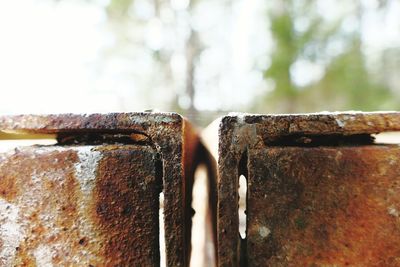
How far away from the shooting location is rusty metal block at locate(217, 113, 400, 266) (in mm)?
552

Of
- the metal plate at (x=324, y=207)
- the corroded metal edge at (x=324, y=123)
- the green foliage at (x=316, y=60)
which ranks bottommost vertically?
the green foliage at (x=316, y=60)

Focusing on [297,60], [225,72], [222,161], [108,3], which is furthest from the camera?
[225,72]

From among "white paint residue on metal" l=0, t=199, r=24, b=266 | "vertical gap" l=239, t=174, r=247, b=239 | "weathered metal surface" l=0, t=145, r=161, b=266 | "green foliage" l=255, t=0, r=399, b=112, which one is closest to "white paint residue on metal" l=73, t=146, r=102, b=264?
"weathered metal surface" l=0, t=145, r=161, b=266

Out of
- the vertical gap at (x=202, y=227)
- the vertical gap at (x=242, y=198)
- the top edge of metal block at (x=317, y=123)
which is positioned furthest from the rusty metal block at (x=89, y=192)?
the vertical gap at (x=202, y=227)

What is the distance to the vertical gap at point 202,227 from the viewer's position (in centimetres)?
139

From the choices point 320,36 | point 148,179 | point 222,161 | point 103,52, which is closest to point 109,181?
point 148,179

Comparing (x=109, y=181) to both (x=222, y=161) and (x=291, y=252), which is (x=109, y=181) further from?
(x=291, y=252)

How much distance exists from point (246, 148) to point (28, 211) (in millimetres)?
368

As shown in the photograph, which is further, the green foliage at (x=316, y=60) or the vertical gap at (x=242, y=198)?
the green foliage at (x=316, y=60)

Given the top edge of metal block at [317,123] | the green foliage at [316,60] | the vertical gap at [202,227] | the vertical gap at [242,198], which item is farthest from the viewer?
the green foliage at [316,60]

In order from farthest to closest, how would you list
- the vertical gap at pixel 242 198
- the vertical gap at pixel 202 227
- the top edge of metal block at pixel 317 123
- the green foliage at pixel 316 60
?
the green foliage at pixel 316 60
the vertical gap at pixel 202 227
the vertical gap at pixel 242 198
the top edge of metal block at pixel 317 123

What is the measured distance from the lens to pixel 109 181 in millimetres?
567

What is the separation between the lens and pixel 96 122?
572mm

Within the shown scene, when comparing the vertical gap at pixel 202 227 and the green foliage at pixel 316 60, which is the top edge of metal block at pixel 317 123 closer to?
the vertical gap at pixel 202 227
